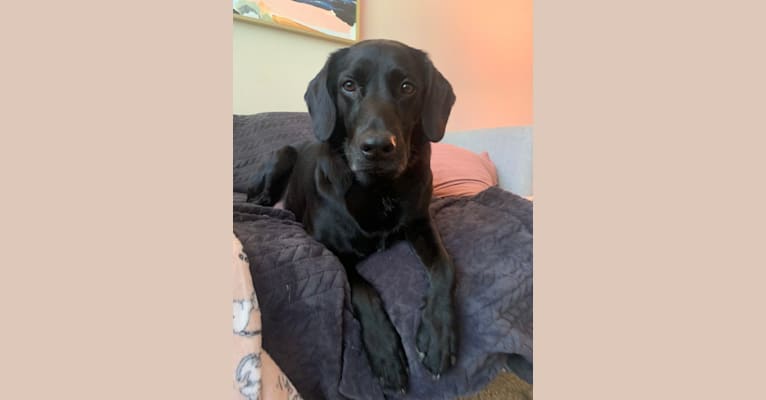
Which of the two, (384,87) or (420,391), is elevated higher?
(384,87)

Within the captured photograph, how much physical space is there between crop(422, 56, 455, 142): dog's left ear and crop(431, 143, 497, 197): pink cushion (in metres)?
0.60

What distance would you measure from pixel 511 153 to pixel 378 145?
1371 millimetres

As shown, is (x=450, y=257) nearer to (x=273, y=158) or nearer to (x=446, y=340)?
(x=446, y=340)

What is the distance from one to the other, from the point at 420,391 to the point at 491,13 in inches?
115

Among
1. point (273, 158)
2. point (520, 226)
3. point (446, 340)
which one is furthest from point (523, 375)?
point (273, 158)

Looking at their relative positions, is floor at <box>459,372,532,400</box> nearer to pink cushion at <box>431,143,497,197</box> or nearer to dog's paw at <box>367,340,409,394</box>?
dog's paw at <box>367,340,409,394</box>

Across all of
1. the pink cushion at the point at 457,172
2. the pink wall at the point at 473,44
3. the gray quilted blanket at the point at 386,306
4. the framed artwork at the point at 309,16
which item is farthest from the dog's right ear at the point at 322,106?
the pink wall at the point at 473,44

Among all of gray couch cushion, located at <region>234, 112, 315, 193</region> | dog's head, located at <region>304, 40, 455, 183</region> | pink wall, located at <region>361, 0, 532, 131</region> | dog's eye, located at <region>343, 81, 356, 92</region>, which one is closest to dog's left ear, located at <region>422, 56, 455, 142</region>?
dog's head, located at <region>304, 40, 455, 183</region>

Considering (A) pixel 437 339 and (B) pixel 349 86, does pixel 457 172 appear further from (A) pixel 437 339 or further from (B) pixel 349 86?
(A) pixel 437 339

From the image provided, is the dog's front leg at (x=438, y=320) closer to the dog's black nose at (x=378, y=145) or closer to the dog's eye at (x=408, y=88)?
the dog's black nose at (x=378, y=145)

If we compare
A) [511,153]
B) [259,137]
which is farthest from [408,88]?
[511,153]

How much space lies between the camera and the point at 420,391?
0.89 meters

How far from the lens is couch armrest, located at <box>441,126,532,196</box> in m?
2.05

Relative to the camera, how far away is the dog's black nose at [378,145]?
935 millimetres
